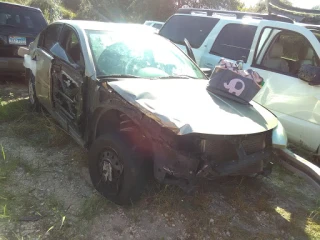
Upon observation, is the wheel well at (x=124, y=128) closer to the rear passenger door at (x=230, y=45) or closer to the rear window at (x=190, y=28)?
the rear passenger door at (x=230, y=45)

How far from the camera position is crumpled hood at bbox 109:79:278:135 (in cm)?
244

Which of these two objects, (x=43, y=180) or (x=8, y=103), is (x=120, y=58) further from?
(x=8, y=103)

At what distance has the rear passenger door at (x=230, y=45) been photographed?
512 centimetres

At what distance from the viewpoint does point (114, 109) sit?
115 inches

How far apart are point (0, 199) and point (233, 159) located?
2.22 m

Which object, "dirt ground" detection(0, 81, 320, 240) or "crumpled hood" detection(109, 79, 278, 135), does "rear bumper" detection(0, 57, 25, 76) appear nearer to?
"dirt ground" detection(0, 81, 320, 240)

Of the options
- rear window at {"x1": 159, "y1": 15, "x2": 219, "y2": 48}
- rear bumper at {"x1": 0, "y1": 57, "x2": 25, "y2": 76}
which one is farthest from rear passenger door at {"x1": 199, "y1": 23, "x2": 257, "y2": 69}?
rear bumper at {"x1": 0, "y1": 57, "x2": 25, "y2": 76}

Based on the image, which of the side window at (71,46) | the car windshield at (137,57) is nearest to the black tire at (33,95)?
the side window at (71,46)

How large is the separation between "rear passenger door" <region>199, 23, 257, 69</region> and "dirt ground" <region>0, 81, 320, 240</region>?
2.22m

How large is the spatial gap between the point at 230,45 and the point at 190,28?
1.12 m

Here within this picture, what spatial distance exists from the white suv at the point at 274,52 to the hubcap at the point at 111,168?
2.78 metres

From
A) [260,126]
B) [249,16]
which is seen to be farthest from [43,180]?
[249,16]

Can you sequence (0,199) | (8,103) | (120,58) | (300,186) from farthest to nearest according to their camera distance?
1. (8,103)
2. (300,186)
3. (120,58)
4. (0,199)

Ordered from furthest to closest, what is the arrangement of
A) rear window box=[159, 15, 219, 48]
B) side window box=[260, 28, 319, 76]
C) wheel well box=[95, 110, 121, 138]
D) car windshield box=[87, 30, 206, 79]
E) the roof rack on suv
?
1. rear window box=[159, 15, 219, 48]
2. the roof rack on suv
3. side window box=[260, 28, 319, 76]
4. car windshield box=[87, 30, 206, 79]
5. wheel well box=[95, 110, 121, 138]
